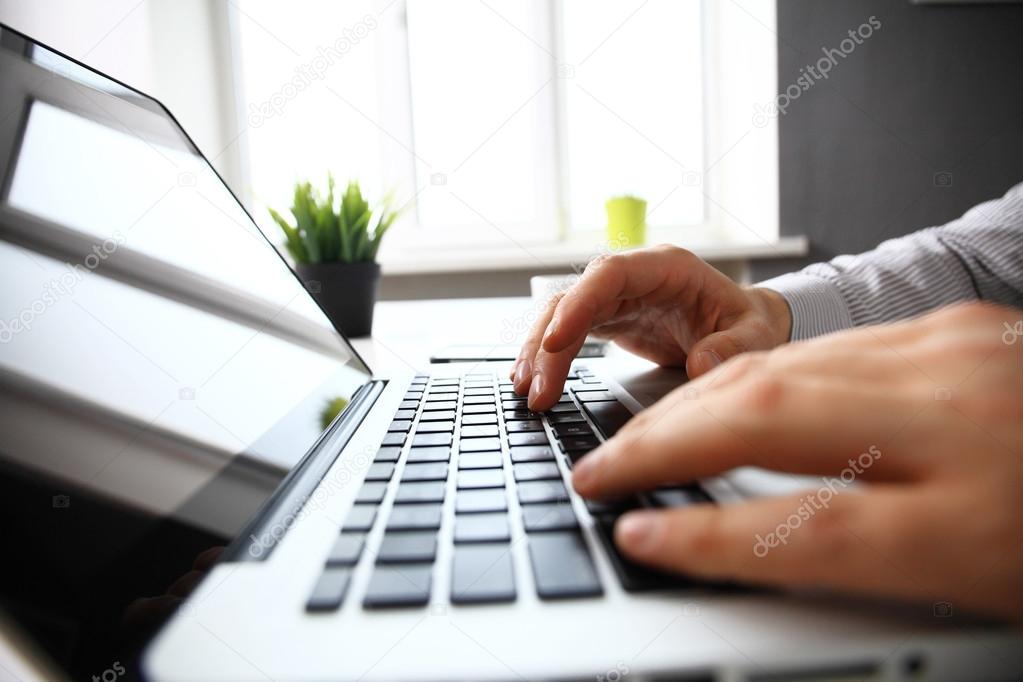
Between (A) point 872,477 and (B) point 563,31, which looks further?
(B) point 563,31

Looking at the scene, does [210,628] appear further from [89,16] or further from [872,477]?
[89,16]

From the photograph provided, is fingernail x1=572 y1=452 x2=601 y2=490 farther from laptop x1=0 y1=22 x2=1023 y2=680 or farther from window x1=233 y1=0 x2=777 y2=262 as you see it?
window x1=233 y1=0 x2=777 y2=262

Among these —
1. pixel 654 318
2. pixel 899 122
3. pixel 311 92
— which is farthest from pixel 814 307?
pixel 311 92

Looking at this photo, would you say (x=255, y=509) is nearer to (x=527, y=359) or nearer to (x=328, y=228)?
(x=527, y=359)

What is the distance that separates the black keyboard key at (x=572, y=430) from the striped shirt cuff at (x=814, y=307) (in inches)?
13.7

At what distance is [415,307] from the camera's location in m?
1.46

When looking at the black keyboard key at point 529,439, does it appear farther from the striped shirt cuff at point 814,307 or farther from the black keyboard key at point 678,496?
the striped shirt cuff at point 814,307

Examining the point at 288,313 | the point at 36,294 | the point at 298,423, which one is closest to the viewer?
the point at 36,294

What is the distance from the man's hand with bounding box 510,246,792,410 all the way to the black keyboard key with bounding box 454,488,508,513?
0.60ft

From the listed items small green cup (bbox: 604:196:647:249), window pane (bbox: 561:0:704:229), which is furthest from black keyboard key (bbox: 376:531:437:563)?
window pane (bbox: 561:0:704:229)

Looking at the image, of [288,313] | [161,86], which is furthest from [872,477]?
[161,86]

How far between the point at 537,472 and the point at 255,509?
0.14 m

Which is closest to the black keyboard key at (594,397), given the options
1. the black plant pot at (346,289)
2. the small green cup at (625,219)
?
the black plant pot at (346,289)

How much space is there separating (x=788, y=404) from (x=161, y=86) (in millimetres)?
1620
